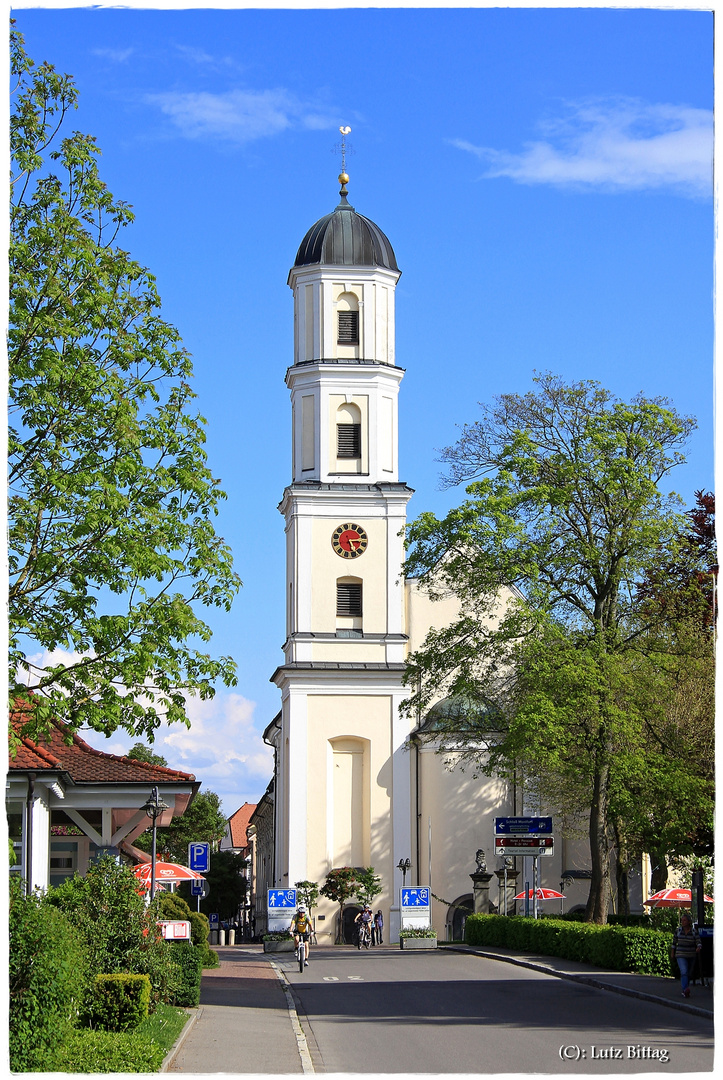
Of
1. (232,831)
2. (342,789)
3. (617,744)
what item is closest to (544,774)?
A: (617,744)

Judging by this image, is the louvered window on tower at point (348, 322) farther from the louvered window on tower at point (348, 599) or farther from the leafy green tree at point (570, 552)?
the leafy green tree at point (570, 552)

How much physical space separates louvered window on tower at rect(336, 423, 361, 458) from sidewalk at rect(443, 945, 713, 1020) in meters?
29.5

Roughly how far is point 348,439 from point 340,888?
19361 mm

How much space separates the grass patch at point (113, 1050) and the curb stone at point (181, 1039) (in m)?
0.06

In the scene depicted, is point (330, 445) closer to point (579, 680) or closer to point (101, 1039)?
point (579, 680)

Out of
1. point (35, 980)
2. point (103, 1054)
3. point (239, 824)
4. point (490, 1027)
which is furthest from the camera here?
point (239, 824)

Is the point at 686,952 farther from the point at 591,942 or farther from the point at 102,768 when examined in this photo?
the point at 102,768

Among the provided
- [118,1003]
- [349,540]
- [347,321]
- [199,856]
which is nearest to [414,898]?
[199,856]

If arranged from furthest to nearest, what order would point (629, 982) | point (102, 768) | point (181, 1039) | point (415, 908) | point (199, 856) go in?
1. point (415, 908)
2. point (199, 856)
3. point (102, 768)
4. point (629, 982)
5. point (181, 1039)

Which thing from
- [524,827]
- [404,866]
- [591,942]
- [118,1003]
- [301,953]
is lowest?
[404,866]

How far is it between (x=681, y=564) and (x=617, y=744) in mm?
4864

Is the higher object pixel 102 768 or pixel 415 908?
pixel 102 768

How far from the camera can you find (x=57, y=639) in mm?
13797

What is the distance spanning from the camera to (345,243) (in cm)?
6094
